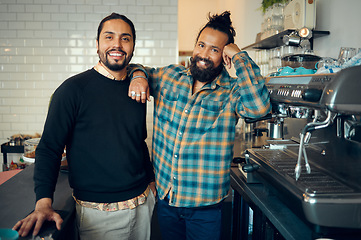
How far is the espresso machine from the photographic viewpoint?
105cm

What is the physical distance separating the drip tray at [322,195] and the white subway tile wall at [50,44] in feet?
8.16

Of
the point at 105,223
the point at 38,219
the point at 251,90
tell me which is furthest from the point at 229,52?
the point at 38,219

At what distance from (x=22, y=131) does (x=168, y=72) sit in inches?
106

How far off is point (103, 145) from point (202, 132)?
499 millimetres

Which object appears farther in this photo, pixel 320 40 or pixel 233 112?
pixel 320 40

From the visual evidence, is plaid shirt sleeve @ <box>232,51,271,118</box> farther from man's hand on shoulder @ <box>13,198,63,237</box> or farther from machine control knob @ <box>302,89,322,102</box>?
man's hand on shoulder @ <box>13,198,63,237</box>

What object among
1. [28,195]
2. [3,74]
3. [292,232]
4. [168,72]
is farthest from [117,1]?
[292,232]

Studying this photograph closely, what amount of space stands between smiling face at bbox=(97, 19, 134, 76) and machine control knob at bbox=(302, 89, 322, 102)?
2.84ft

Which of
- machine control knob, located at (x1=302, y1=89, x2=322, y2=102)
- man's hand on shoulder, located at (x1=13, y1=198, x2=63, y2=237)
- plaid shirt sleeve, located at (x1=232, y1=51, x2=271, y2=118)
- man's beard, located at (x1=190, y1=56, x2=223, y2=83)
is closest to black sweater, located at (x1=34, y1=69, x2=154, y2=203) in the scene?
man's hand on shoulder, located at (x1=13, y1=198, x2=63, y2=237)

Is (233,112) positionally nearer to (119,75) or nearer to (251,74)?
(251,74)

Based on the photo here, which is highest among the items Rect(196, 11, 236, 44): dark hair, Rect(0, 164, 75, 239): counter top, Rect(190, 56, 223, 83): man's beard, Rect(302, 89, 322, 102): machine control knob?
Rect(196, 11, 236, 44): dark hair

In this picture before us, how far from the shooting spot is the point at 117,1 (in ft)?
11.9

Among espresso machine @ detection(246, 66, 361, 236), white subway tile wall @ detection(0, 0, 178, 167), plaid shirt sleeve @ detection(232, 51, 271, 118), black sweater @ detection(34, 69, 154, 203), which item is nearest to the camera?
espresso machine @ detection(246, 66, 361, 236)

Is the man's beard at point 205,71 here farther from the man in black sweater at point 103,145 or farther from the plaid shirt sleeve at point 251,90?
the man in black sweater at point 103,145
